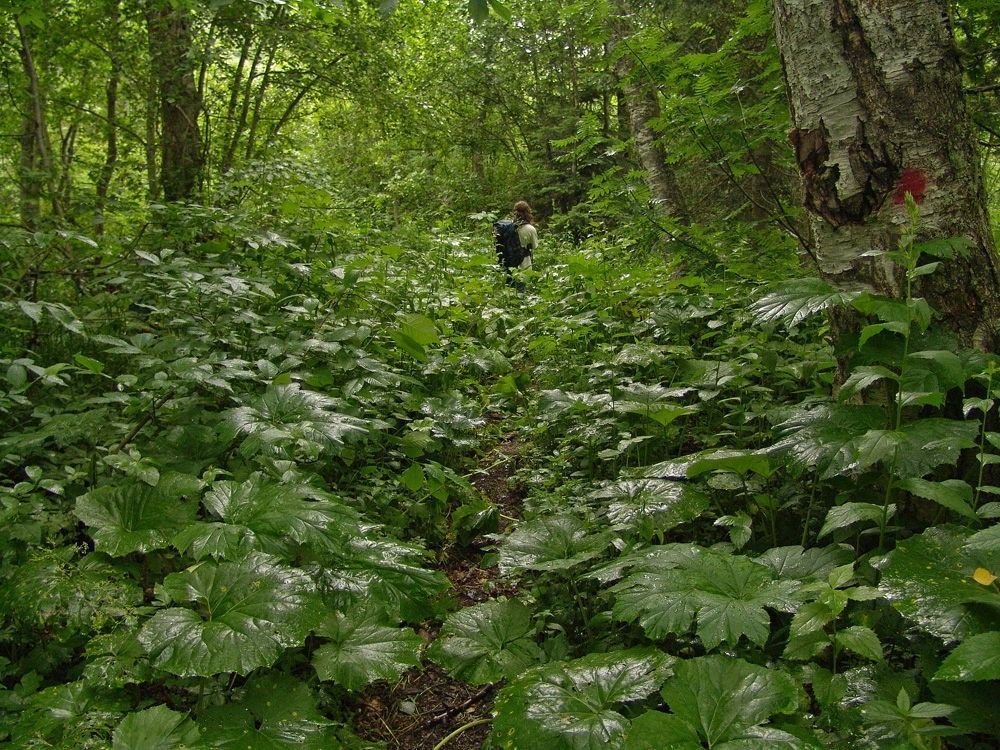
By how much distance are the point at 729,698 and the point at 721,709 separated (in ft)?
0.14

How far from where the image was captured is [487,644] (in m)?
2.48

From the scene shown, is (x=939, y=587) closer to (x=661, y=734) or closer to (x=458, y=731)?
(x=661, y=734)

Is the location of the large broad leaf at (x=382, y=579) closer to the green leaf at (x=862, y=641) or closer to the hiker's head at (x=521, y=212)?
the green leaf at (x=862, y=641)

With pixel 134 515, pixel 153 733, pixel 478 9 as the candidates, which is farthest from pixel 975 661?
pixel 134 515

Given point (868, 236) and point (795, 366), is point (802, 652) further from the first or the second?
point (795, 366)

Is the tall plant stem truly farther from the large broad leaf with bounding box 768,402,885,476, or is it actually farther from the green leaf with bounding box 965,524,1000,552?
the green leaf with bounding box 965,524,1000,552

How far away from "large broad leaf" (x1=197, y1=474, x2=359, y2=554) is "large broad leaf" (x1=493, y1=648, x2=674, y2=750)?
0.81 meters

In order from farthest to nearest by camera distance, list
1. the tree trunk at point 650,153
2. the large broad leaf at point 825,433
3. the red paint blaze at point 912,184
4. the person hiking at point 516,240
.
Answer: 1. the person hiking at point 516,240
2. the tree trunk at point 650,153
3. the red paint blaze at point 912,184
4. the large broad leaf at point 825,433

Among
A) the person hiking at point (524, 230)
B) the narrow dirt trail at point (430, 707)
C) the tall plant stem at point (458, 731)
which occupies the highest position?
the person hiking at point (524, 230)

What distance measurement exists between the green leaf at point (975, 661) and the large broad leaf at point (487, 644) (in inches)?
53.5

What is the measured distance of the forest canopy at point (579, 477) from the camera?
1.84 metres

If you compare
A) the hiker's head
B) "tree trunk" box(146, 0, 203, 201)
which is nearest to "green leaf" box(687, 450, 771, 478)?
"tree trunk" box(146, 0, 203, 201)

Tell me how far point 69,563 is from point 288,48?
7245mm

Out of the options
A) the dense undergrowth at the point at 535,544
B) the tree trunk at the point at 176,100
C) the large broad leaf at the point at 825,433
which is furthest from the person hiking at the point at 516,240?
the large broad leaf at the point at 825,433
